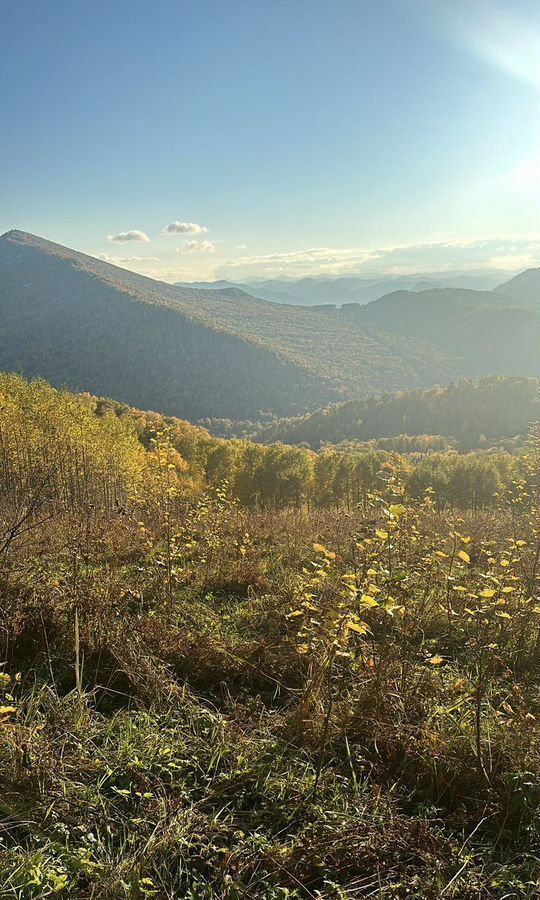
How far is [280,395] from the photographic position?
18388cm

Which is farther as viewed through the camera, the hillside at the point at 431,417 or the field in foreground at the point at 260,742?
the hillside at the point at 431,417

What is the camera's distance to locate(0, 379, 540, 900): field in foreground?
7.59 feet

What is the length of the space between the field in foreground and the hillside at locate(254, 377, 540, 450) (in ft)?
326

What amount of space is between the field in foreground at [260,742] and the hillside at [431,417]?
326 feet

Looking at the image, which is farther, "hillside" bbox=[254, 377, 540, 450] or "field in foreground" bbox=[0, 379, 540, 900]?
"hillside" bbox=[254, 377, 540, 450]

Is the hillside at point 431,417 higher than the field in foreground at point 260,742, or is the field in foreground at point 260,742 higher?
the field in foreground at point 260,742

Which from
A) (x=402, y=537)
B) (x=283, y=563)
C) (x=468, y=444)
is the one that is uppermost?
(x=402, y=537)

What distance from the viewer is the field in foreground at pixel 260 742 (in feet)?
7.59

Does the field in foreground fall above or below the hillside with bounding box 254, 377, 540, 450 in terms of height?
above

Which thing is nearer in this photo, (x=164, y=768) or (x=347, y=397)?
(x=164, y=768)

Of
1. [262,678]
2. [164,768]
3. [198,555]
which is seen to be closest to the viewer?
[164,768]

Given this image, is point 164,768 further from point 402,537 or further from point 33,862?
point 402,537

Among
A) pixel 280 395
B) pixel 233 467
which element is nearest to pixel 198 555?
pixel 233 467

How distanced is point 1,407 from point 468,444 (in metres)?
94.2
